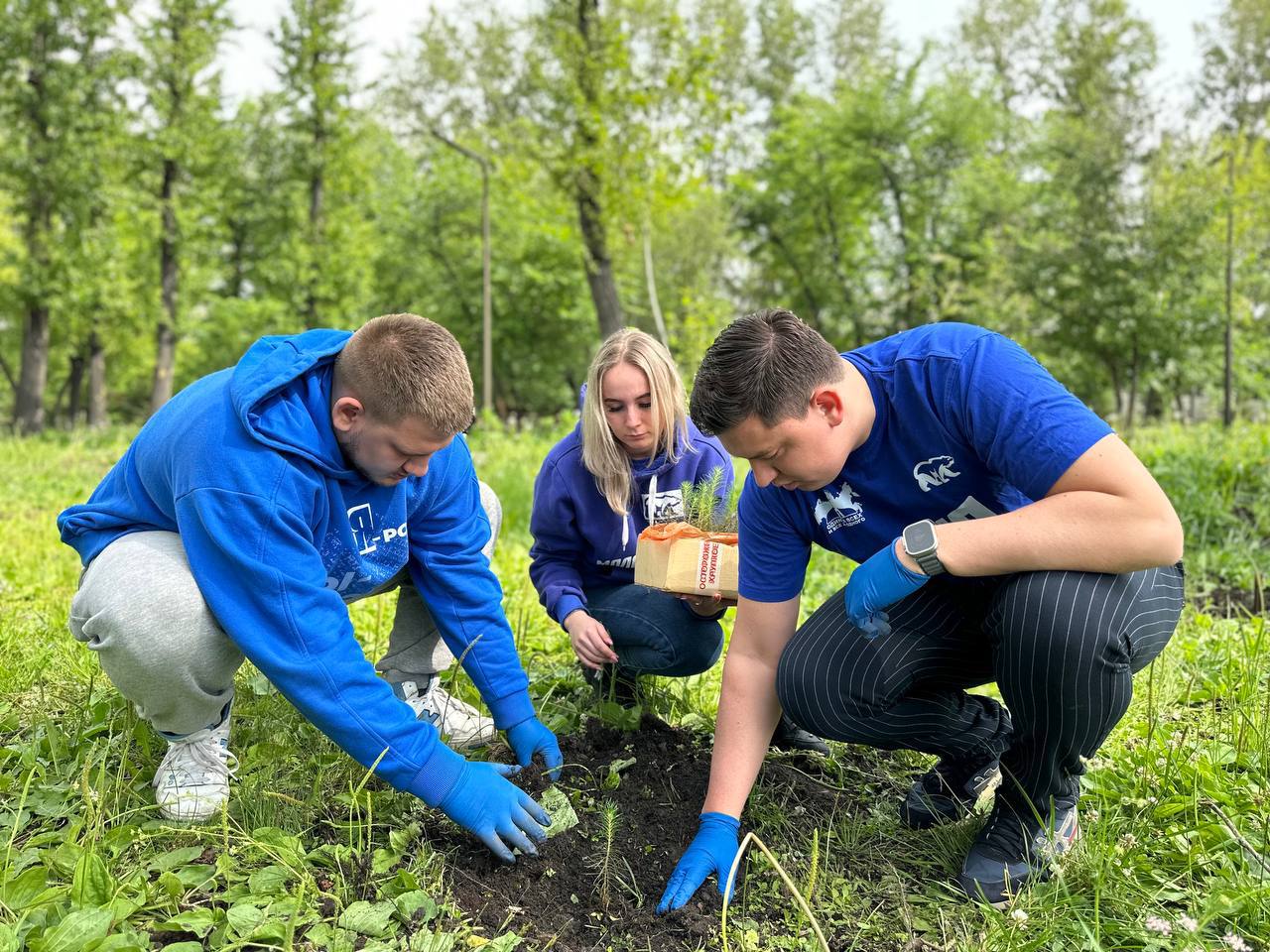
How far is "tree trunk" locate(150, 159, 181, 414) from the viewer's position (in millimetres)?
17188

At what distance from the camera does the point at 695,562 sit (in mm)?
2402

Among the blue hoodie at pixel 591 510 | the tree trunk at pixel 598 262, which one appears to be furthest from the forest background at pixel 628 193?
the blue hoodie at pixel 591 510

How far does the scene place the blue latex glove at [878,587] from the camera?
6.01 feet

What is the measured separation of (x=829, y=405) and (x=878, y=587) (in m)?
0.37

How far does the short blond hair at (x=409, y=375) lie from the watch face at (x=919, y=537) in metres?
0.90

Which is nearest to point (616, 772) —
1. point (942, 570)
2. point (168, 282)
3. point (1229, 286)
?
point (942, 570)

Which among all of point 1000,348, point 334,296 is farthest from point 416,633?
point 334,296

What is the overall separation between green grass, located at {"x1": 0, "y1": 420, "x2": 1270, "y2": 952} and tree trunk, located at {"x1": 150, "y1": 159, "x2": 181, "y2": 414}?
16.1 m

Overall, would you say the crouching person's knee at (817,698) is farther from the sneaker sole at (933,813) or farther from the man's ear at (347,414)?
the man's ear at (347,414)

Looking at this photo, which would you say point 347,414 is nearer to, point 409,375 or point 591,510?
point 409,375

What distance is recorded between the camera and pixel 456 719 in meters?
2.51

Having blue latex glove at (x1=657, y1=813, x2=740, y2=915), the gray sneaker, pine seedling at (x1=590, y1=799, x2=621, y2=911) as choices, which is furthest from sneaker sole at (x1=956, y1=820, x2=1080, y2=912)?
pine seedling at (x1=590, y1=799, x2=621, y2=911)

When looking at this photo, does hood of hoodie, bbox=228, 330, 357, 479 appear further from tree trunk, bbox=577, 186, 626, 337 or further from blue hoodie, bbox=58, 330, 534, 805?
tree trunk, bbox=577, 186, 626, 337

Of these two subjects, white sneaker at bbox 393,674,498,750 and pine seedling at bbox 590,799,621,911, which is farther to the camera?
white sneaker at bbox 393,674,498,750
